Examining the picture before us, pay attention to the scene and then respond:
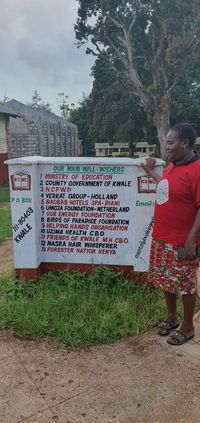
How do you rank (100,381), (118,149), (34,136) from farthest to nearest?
(118,149)
(34,136)
(100,381)

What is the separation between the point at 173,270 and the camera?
9.74ft

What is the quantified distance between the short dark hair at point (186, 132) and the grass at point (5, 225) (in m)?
4.73

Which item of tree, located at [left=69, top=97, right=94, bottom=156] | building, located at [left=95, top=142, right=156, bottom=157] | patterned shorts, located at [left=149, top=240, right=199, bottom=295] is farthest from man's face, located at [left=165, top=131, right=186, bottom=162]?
tree, located at [left=69, top=97, right=94, bottom=156]

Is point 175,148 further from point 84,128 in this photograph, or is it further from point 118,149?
point 84,128

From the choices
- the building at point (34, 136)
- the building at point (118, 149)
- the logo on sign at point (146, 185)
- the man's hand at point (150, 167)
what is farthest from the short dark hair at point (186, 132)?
the building at point (118, 149)

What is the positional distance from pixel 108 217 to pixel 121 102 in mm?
30068

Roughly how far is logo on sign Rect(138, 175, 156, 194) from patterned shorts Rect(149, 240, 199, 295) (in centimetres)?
82

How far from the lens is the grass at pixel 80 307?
10.6ft

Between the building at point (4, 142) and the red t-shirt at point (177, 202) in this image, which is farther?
the building at point (4, 142)

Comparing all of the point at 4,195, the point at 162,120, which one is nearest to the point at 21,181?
the point at 4,195

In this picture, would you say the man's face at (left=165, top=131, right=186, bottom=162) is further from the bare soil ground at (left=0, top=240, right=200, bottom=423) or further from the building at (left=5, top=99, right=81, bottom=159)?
the building at (left=5, top=99, right=81, bottom=159)

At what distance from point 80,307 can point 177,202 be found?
53.0 inches

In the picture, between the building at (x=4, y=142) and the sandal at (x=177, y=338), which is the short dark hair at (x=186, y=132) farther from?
the building at (x=4, y=142)

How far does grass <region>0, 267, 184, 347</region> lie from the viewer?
10.6 feet
